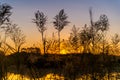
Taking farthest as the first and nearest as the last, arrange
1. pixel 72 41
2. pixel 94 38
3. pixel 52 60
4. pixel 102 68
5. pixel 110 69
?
1. pixel 72 41
2. pixel 94 38
3. pixel 110 69
4. pixel 102 68
5. pixel 52 60

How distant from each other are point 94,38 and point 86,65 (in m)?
3.50

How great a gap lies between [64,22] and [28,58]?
7527mm

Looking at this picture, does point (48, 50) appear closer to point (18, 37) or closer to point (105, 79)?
point (105, 79)

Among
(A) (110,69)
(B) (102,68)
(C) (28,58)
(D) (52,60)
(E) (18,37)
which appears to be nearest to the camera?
(C) (28,58)

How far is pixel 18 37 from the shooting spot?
79.8 feet

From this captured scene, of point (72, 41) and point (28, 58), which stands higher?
point (72, 41)

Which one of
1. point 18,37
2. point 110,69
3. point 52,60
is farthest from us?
point 18,37

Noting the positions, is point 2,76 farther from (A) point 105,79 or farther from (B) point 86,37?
(B) point 86,37

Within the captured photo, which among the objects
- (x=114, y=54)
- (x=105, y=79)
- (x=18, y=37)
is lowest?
(x=105, y=79)

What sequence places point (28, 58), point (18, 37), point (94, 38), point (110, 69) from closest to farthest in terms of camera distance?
point (28, 58), point (110, 69), point (94, 38), point (18, 37)

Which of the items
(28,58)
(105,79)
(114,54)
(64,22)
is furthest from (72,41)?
(28,58)

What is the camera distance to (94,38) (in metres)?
21.1

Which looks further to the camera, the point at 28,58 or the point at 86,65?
the point at 86,65

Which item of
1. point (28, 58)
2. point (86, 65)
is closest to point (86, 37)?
point (86, 65)
